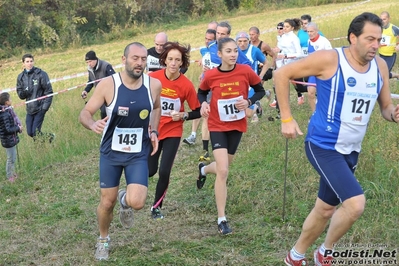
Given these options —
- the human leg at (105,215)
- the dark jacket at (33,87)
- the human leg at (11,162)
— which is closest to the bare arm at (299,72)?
the human leg at (105,215)

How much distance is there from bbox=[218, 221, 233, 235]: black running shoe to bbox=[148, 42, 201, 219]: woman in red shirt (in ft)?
3.19

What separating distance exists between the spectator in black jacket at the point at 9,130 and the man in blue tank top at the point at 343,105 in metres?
5.78

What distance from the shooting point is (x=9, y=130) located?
9.03 meters

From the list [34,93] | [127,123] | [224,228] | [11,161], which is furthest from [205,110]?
[34,93]

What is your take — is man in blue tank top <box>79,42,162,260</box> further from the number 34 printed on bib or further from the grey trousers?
the grey trousers

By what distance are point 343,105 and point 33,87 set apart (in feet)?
25.5

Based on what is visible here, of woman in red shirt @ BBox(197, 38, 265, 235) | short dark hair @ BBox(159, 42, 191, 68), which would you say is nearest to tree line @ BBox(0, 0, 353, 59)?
short dark hair @ BBox(159, 42, 191, 68)

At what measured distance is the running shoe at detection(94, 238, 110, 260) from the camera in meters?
5.50

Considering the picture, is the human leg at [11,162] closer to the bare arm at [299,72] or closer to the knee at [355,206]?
the bare arm at [299,72]

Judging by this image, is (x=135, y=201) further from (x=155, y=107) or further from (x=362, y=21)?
(x=362, y=21)

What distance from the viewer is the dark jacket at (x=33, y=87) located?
10883 mm

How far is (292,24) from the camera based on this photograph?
11469mm

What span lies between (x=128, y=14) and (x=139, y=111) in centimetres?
3275

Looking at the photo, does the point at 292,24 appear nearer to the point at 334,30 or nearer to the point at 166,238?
the point at 166,238
